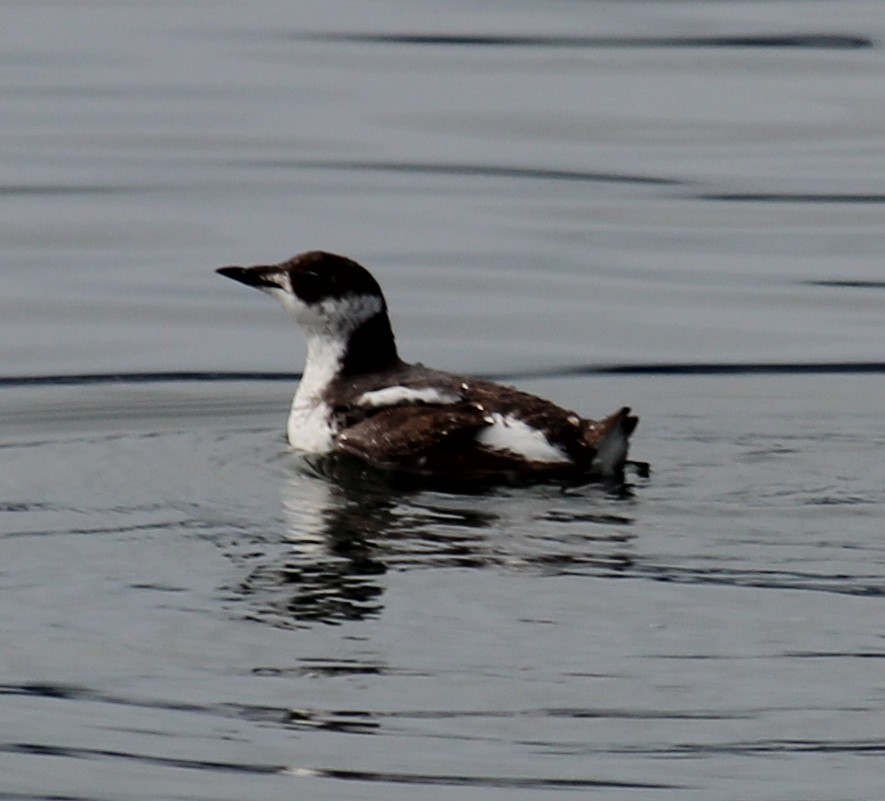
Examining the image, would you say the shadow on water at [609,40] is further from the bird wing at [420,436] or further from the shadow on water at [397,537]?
the shadow on water at [397,537]

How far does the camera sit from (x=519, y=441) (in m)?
10.5

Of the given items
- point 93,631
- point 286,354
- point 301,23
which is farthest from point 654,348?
point 301,23

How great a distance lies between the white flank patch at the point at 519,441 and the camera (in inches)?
412

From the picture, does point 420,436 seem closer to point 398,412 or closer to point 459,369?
point 398,412

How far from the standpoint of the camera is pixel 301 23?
2591 centimetres

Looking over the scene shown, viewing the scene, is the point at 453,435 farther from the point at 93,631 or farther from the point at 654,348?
the point at 654,348

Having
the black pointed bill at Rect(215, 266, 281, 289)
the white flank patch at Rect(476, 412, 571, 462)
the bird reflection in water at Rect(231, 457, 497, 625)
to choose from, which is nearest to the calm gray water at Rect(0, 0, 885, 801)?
the bird reflection in water at Rect(231, 457, 497, 625)

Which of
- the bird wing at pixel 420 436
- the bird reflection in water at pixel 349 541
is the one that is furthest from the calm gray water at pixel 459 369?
the bird wing at pixel 420 436

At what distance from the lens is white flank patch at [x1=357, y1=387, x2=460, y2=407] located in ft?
35.4

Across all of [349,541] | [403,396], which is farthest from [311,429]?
[349,541]

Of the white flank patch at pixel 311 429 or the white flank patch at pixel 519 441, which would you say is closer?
the white flank patch at pixel 519 441

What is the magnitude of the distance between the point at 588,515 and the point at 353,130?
10.8 m

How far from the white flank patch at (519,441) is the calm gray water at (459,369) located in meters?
0.17

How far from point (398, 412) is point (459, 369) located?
289cm
